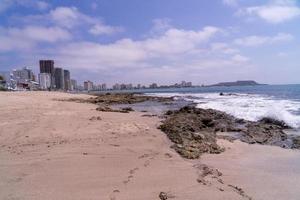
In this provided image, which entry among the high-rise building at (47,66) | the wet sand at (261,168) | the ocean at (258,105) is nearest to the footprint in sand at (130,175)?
the wet sand at (261,168)

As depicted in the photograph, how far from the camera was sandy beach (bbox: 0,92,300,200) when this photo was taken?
5117mm

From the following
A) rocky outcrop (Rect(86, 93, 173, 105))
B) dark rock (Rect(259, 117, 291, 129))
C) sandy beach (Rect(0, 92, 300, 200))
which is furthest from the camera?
rocky outcrop (Rect(86, 93, 173, 105))

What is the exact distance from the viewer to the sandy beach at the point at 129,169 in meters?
5.12

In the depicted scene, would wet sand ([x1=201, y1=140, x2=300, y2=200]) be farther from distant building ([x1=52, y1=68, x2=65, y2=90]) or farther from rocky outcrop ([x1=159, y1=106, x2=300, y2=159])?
distant building ([x1=52, y1=68, x2=65, y2=90])

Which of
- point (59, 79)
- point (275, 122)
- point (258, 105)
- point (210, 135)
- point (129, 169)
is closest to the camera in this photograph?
point (129, 169)

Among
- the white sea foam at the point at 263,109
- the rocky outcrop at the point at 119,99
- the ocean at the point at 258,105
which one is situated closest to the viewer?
the white sea foam at the point at 263,109

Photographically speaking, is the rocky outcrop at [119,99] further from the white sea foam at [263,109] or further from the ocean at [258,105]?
the white sea foam at [263,109]

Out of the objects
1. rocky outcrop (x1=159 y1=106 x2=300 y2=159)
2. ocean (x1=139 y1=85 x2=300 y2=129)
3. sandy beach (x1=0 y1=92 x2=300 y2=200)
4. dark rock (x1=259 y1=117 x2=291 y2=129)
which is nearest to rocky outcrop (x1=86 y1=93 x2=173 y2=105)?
ocean (x1=139 y1=85 x2=300 y2=129)

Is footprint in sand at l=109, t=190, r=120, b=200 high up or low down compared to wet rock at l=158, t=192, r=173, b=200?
up

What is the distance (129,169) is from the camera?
249 inches

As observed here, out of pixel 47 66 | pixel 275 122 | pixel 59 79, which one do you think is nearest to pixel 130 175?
pixel 275 122

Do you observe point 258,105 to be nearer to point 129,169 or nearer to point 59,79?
point 129,169

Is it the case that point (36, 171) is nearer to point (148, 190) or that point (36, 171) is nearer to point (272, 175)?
point (148, 190)

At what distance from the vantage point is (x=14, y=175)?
19.3 ft
